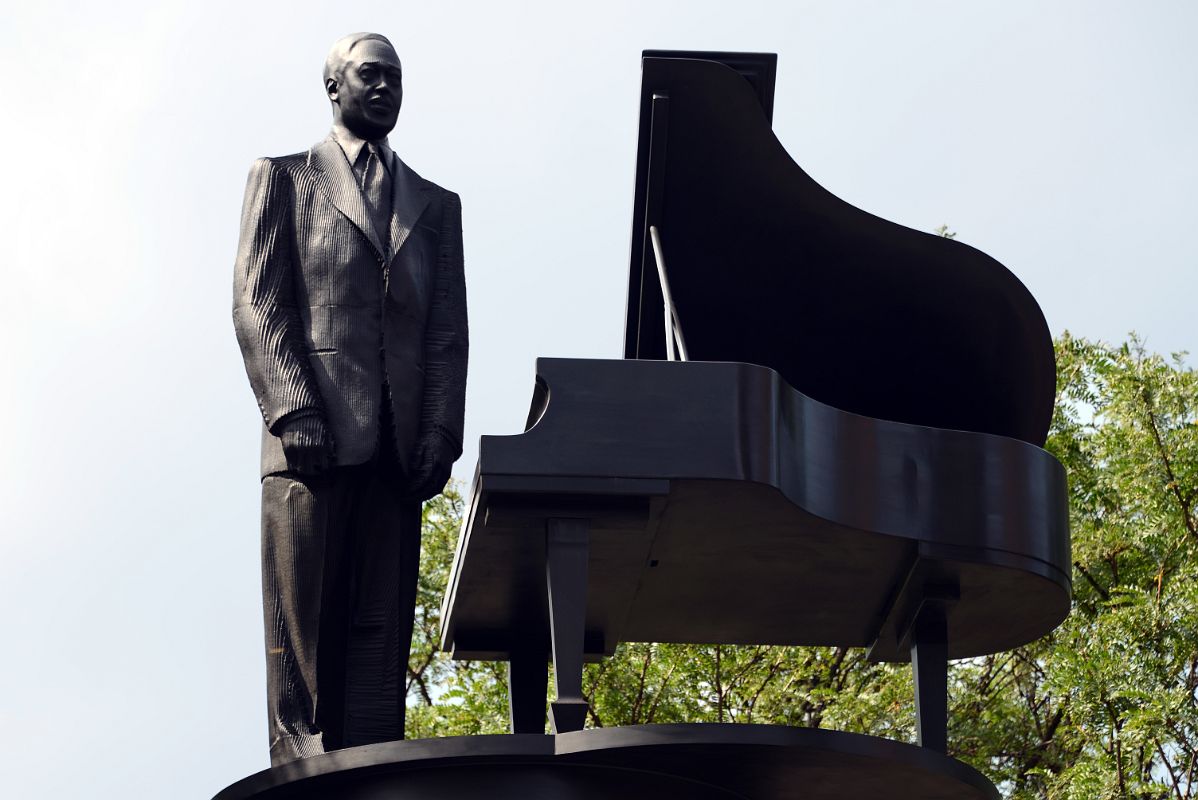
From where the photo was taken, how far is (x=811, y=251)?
363 inches

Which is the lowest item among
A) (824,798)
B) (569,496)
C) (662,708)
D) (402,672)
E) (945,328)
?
(662,708)

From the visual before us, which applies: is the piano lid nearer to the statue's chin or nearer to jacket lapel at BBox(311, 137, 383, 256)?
the statue's chin

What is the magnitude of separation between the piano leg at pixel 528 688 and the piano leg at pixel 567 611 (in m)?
1.63

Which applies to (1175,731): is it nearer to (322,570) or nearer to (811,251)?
(811,251)

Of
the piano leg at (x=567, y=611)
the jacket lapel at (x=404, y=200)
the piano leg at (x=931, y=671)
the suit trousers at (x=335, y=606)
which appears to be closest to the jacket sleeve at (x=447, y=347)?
the jacket lapel at (x=404, y=200)

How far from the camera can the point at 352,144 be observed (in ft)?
25.1

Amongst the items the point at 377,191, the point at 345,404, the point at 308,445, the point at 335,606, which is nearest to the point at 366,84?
the point at 377,191

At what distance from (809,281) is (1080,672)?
5951 mm

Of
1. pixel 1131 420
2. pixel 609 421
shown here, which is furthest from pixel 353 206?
pixel 1131 420

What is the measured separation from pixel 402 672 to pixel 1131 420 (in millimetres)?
9864

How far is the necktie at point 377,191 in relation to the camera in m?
7.41

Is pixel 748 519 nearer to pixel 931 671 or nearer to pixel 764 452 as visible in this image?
pixel 764 452

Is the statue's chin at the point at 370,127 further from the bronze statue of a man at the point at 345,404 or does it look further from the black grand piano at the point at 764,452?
the black grand piano at the point at 764,452

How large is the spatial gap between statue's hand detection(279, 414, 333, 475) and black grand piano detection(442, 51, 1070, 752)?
0.60 m
